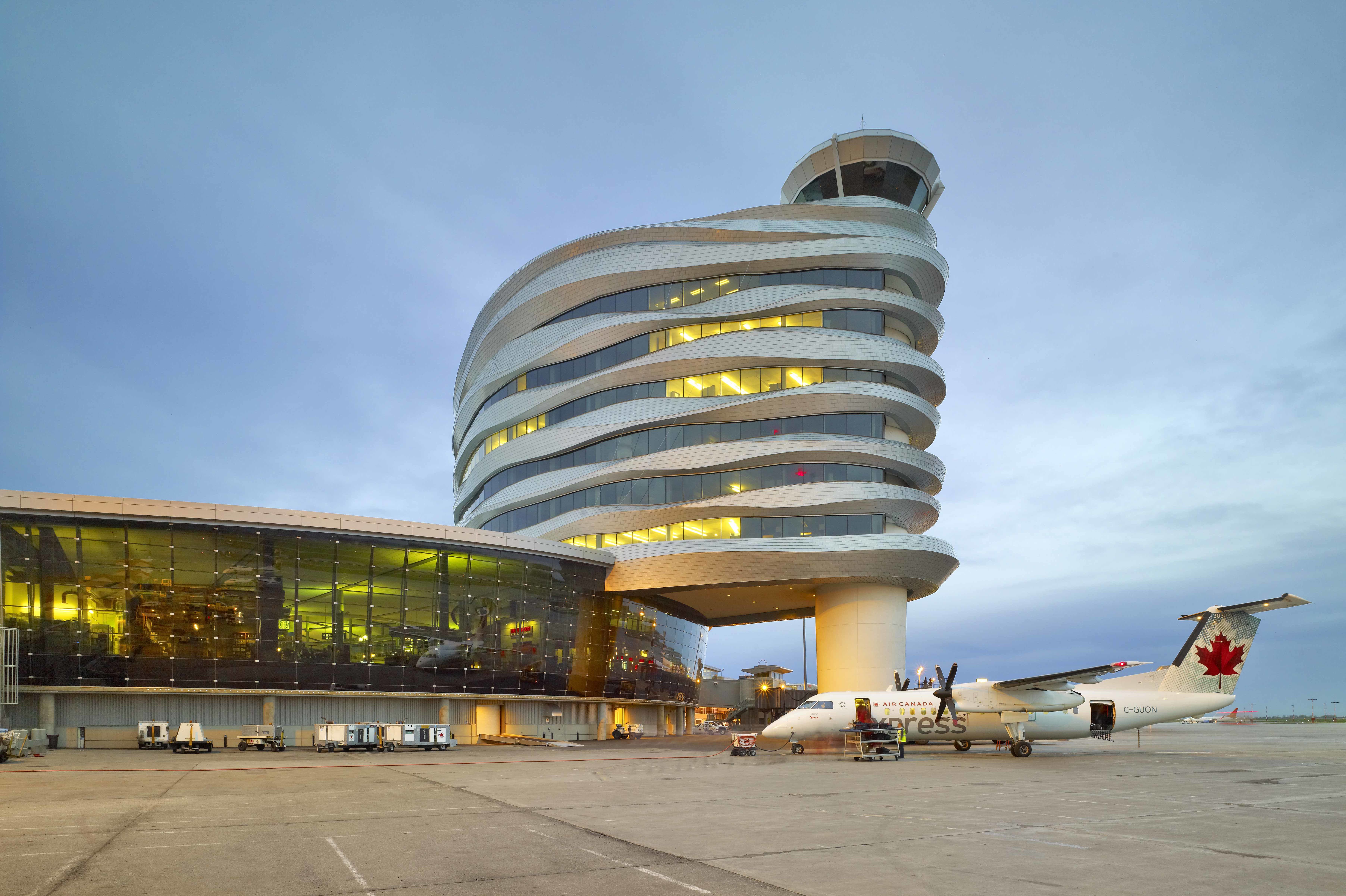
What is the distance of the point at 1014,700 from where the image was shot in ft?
139

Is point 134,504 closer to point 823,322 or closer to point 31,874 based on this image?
point 31,874

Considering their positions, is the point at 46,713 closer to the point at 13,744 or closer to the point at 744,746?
the point at 13,744

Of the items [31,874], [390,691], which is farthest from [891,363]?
[31,874]

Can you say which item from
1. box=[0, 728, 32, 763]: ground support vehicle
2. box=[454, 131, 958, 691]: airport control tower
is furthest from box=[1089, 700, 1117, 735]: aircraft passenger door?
box=[0, 728, 32, 763]: ground support vehicle

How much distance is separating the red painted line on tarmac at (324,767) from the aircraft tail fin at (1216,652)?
953 inches

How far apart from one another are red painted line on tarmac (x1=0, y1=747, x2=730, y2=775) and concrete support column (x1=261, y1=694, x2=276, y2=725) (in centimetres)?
1700

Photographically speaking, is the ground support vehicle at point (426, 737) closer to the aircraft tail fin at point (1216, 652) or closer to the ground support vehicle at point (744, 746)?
the ground support vehicle at point (744, 746)

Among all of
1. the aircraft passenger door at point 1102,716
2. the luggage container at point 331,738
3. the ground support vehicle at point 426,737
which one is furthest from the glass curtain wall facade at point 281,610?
the aircraft passenger door at point 1102,716

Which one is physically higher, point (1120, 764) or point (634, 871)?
point (634, 871)

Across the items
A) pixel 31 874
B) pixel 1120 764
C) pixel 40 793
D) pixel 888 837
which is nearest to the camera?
pixel 31 874

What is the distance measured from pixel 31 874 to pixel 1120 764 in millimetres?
36650

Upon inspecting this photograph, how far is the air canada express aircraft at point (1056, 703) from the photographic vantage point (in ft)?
139

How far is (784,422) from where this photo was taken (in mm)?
64125

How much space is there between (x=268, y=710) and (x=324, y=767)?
19.0 m
